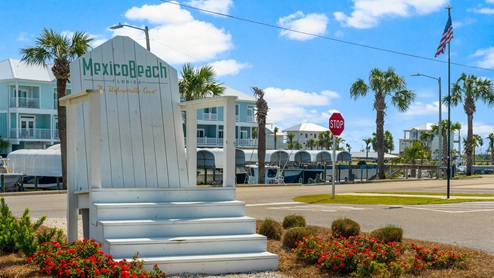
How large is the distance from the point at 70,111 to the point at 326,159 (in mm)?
41353

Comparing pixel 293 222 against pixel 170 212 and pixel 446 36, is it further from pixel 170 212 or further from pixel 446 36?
pixel 446 36

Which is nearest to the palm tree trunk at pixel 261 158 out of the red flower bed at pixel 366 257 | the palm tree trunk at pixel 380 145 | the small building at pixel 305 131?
the palm tree trunk at pixel 380 145

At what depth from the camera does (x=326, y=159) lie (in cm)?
4912

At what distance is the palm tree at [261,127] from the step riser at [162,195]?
96.9ft

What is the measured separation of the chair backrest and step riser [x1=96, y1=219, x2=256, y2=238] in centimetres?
195

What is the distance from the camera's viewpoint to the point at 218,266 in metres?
7.57

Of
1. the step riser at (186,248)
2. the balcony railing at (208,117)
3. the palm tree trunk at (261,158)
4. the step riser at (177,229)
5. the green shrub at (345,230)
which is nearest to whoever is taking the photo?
the step riser at (186,248)

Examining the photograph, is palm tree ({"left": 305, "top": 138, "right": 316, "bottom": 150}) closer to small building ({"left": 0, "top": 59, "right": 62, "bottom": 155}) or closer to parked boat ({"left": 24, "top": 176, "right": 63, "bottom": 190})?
small building ({"left": 0, "top": 59, "right": 62, "bottom": 155})

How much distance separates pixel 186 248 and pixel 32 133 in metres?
46.2

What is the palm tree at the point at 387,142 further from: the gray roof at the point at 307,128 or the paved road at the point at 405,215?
the paved road at the point at 405,215

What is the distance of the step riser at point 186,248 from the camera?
731 centimetres

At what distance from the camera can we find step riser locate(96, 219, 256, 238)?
7.55 m

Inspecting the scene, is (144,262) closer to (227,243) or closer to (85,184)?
(227,243)

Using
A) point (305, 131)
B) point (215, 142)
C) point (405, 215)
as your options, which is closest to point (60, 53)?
point (405, 215)
